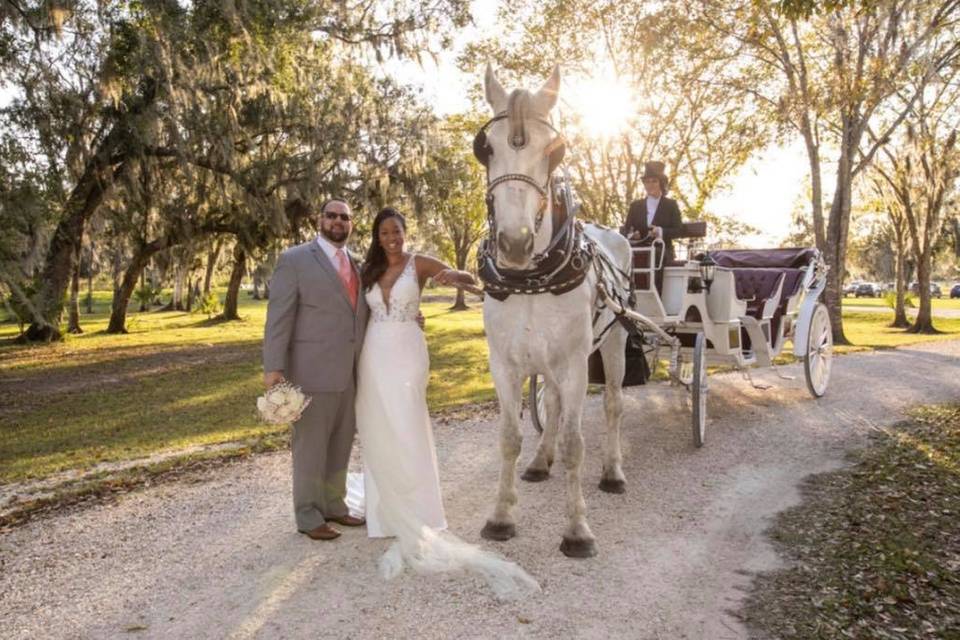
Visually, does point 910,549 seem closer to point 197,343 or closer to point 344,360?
point 344,360

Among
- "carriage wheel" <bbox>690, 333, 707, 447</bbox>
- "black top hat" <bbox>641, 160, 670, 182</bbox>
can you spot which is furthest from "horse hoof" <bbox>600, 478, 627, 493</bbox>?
"black top hat" <bbox>641, 160, 670, 182</bbox>

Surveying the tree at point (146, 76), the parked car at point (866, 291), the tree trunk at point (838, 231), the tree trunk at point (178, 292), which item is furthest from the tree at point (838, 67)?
the parked car at point (866, 291)

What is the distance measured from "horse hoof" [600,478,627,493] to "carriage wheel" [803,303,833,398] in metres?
4.34

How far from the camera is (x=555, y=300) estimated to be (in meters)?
3.93

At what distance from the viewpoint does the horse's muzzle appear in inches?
125

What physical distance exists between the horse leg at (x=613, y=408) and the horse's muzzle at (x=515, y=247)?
251 cm

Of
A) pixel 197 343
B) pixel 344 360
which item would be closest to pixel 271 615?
pixel 344 360

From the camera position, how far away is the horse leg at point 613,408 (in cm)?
527

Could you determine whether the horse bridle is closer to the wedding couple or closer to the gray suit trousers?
the wedding couple

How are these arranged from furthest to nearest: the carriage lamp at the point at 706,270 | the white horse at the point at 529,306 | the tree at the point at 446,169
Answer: the tree at the point at 446,169 < the carriage lamp at the point at 706,270 < the white horse at the point at 529,306

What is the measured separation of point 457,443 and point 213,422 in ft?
12.4

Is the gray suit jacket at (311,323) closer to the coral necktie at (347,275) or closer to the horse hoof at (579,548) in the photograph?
the coral necktie at (347,275)

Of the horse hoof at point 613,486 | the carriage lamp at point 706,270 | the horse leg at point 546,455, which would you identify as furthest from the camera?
the carriage lamp at point 706,270

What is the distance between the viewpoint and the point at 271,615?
3.30m
